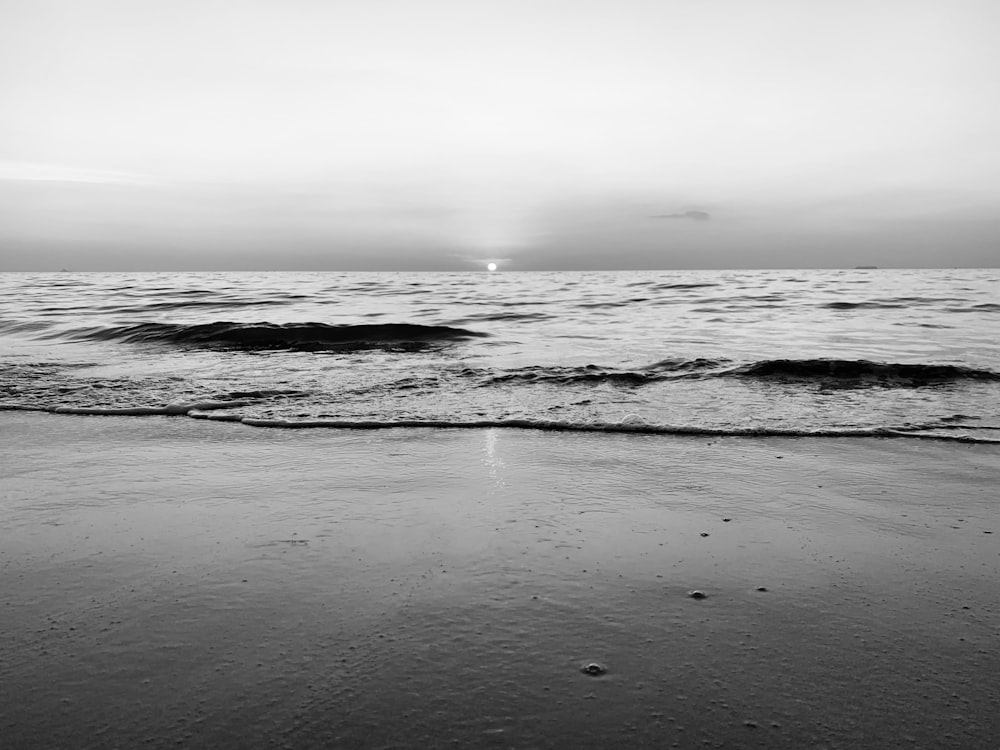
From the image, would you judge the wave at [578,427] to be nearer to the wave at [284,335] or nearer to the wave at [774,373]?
the wave at [774,373]

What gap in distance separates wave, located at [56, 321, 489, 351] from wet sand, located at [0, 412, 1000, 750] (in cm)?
816

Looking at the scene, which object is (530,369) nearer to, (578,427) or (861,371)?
(578,427)

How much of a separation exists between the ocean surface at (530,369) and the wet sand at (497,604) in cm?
149

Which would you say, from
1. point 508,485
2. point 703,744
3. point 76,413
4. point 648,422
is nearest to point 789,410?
point 648,422

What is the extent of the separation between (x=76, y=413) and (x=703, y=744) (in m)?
5.56

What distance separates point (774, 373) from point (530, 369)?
9.03 feet

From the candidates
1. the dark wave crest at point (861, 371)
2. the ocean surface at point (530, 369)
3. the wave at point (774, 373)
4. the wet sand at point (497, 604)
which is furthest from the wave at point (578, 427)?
the dark wave crest at point (861, 371)

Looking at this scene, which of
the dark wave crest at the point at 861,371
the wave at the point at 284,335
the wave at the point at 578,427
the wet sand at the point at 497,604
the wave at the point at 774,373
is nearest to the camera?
the wet sand at the point at 497,604

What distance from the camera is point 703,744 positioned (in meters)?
1.55

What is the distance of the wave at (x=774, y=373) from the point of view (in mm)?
7402

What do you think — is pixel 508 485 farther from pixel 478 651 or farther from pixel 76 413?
pixel 76 413

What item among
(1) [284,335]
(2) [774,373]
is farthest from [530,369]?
(1) [284,335]

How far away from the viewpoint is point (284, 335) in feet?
42.7

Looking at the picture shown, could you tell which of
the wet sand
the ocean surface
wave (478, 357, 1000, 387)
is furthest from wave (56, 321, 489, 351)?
the wet sand
